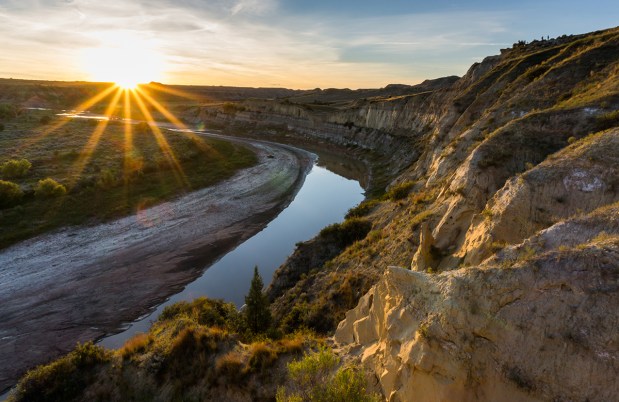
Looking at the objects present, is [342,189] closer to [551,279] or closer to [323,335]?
[323,335]

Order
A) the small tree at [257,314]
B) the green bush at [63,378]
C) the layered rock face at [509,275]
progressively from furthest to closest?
1. the small tree at [257,314]
2. the green bush at [63,378]
3. the layered rock face at [509,275]

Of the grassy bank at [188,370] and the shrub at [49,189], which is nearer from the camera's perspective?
the grassy bank at [188,370]

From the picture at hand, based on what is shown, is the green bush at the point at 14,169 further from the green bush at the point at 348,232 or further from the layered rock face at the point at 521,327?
the layered rock face at the point at 521,327

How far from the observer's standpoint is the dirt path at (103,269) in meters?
20.7

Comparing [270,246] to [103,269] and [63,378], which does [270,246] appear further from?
[63,378]

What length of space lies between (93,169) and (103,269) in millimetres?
27070

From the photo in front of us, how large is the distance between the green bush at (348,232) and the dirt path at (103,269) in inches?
399

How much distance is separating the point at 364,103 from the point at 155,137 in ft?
151

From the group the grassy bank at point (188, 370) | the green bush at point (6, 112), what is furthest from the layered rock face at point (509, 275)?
the green bush at point (6, 112)

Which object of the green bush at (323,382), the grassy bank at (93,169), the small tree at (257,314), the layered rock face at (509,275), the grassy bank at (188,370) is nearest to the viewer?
the layered rock face at (509,275)

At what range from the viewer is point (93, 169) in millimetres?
49312

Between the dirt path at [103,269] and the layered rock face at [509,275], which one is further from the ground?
the layered rock face at [509,275]

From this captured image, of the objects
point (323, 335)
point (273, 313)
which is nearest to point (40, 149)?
point (273, 313)

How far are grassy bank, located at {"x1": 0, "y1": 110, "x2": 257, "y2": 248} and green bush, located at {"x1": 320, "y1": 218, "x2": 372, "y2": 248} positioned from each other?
893 inches
